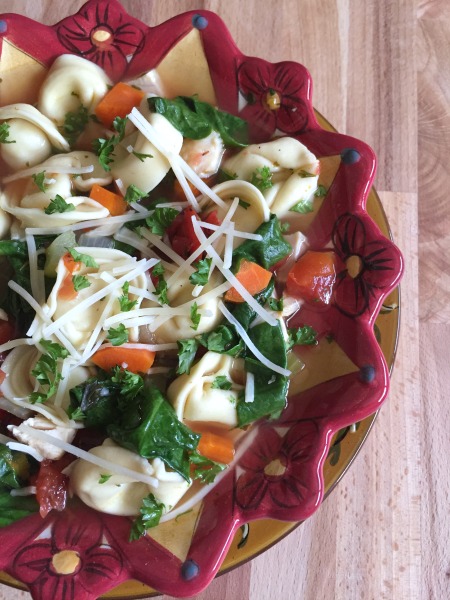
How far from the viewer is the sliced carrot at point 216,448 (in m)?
2.31

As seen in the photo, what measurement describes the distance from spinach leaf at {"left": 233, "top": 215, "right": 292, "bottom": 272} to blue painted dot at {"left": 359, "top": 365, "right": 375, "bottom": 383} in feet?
1.87

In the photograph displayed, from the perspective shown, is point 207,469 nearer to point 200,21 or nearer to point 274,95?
point 274,95

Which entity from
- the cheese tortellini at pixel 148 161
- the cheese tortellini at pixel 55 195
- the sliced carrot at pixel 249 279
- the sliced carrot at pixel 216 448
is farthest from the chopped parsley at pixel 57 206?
the sliced carrot at pixel 216 448

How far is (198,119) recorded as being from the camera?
2.61 m

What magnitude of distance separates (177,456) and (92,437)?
410 millimetres

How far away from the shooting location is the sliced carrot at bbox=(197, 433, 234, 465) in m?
2.31

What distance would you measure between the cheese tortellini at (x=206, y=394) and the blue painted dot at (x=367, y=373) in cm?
50

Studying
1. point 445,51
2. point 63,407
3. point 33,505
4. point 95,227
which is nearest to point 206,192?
point 95,227

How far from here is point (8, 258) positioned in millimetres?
2488

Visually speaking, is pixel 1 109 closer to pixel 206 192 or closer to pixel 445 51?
pixel 206 192

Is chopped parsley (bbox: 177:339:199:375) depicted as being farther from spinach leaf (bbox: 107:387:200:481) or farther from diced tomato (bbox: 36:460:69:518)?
diced tomato (bbox: 36:460:69:518)

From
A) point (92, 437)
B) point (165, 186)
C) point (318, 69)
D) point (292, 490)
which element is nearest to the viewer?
point (292, 490)

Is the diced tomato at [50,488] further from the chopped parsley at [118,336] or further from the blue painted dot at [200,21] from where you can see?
the blue painted dot at [200,21]

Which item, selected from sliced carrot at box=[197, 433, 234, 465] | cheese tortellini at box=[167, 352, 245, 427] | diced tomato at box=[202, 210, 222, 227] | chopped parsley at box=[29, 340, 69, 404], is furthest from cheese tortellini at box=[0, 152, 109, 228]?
sliced carrot at box=[197, 433, 234, 465]
